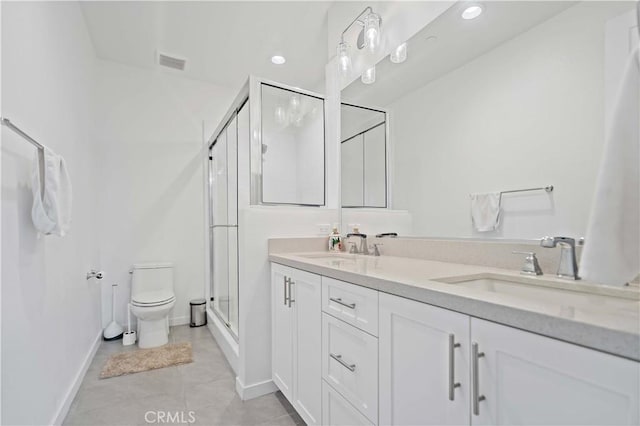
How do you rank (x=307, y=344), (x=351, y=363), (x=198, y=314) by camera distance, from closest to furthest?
(x=351, y=363) → (x=307, y=344) → (x=198, y=314)

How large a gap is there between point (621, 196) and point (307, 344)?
132 centimetres

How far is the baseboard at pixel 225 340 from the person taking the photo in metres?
2.24

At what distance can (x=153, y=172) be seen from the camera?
3.35 metres

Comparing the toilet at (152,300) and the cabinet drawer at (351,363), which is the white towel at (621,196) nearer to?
the cabinet drawer at (351,363)

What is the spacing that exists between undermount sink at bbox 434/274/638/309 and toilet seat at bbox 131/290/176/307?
2559 mm

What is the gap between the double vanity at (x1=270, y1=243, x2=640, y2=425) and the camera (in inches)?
21.0

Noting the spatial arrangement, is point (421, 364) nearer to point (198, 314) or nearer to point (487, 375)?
point (487, 375)

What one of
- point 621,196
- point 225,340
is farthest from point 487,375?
point 225,340

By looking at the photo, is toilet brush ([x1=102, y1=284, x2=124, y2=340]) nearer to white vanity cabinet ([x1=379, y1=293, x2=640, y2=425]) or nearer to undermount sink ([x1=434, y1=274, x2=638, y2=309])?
white vanity cabinet ([x1=379, y1=293, x2=640, y2=425])

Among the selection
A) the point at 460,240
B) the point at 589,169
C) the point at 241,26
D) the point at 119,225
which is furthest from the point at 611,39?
the point at 119,225

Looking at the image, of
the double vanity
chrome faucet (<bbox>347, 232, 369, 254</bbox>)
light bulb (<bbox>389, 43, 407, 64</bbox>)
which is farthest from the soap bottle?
light bulb (<bbox>389, 43, 407, 64</bbox>)

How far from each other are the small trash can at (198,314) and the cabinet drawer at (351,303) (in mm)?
2432

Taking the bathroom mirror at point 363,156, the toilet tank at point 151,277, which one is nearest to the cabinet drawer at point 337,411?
the bathroom mirror at point 363,156

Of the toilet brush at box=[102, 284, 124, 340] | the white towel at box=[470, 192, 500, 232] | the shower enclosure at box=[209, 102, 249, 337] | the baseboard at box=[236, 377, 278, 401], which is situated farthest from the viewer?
the toilet brush at box=[102, 284, 124, 340]
